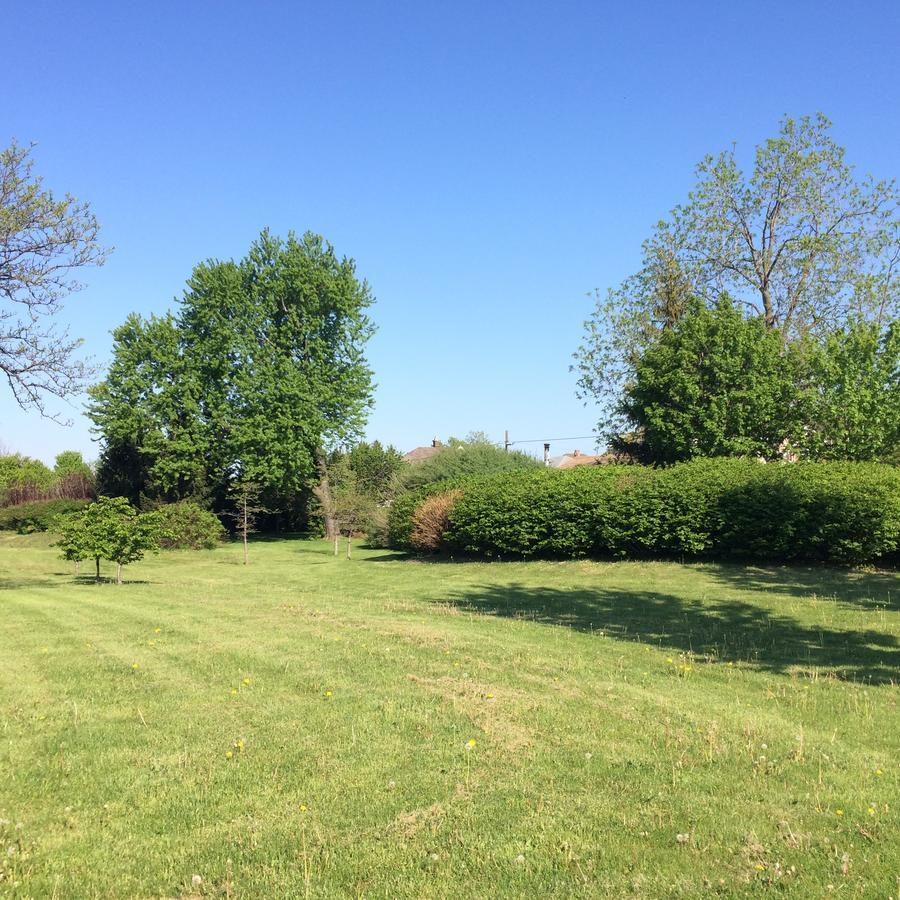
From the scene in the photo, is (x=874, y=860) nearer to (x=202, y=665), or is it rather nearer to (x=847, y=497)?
(x=202, y=665)

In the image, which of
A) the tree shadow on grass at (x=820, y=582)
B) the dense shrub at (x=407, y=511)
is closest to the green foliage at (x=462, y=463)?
the dense shrub at (x=407, y=511)

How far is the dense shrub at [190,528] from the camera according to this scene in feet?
112

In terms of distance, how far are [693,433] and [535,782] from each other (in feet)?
73.5

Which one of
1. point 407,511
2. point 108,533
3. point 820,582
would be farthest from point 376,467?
point 820,582

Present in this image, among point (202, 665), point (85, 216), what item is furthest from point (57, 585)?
point (202, 665)

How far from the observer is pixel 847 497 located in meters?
15.3

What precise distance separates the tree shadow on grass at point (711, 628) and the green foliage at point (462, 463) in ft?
64.0

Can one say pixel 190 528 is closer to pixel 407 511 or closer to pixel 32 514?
pixel 407 511

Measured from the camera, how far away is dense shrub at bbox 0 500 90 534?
43.2 meters

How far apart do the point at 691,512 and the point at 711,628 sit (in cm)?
770

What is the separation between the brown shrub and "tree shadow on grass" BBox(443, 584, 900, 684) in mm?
7614

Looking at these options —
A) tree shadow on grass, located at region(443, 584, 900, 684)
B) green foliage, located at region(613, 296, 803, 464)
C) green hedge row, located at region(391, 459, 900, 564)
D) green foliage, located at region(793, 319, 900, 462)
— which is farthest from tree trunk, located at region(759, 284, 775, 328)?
tree shadow on grass, located at region(443, 584, 900, 684)

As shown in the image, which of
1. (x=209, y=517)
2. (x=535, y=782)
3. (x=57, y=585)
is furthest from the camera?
(x=209, y=517)

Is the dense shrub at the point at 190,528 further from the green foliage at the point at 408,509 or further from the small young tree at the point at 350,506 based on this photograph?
the green foliage at the point at 408,509
